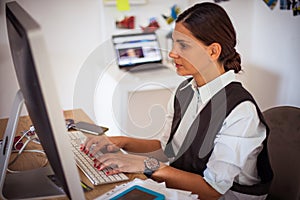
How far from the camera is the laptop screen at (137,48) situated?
8.04 feet

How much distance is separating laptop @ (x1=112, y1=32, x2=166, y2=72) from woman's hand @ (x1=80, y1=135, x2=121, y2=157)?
120 cm

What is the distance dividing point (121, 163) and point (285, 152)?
54cm

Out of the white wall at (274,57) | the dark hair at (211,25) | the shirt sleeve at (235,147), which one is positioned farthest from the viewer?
the white wall at (274,57)

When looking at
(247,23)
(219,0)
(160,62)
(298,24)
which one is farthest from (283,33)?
(160,62)

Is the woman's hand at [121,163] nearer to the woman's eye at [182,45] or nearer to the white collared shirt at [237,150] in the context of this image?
the white collared shirt at [237,150]

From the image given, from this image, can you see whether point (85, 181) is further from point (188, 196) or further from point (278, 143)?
point (278, 143)

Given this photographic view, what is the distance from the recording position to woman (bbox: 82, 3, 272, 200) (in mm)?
1049

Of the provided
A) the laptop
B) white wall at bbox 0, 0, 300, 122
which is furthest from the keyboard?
the laptop

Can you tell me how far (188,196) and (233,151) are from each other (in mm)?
200

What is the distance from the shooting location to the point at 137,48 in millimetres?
2477

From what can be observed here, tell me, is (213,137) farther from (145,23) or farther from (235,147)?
(145,23)

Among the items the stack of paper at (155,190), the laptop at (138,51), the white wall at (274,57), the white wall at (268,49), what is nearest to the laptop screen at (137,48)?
the laptop at (138,51)

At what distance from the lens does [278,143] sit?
1.23 meters

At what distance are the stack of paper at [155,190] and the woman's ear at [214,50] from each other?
44 cm
